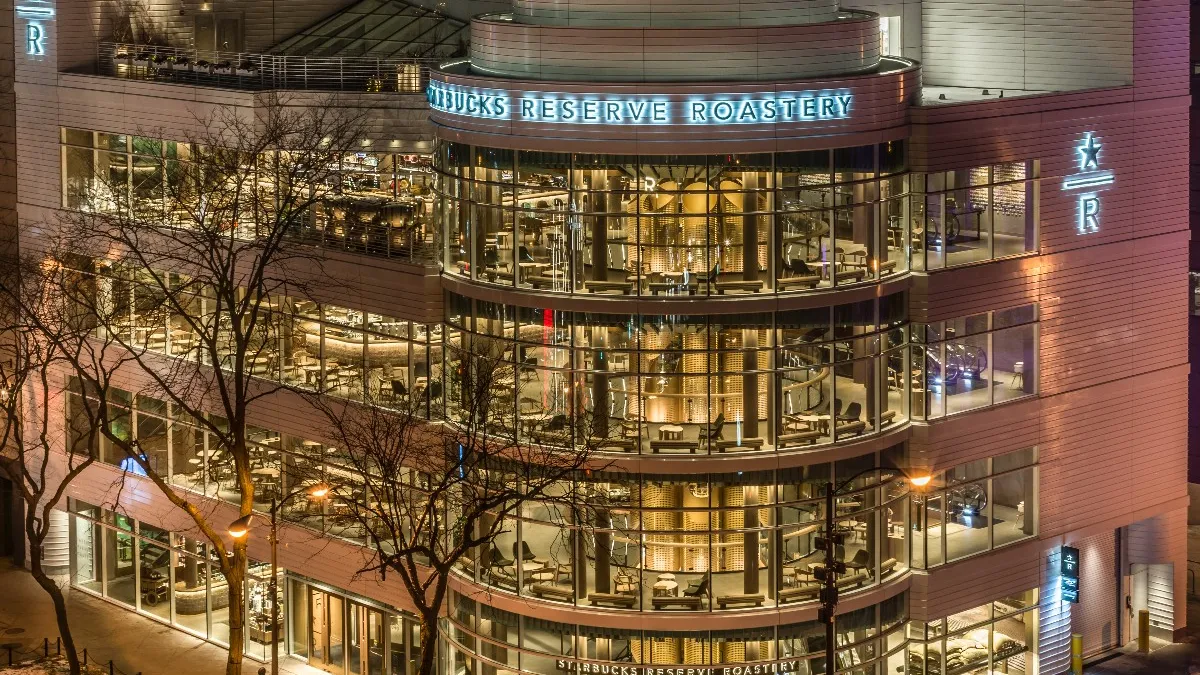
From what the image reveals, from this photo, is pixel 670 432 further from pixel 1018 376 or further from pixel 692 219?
pixel 1018 376

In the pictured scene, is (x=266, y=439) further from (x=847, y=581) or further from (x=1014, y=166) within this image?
(x=1014, y=166)

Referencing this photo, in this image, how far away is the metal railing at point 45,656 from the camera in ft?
241

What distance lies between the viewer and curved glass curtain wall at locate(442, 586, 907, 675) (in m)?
63.8

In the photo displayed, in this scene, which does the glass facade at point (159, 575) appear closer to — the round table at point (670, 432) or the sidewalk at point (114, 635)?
the sidewalk at point (114, 635)

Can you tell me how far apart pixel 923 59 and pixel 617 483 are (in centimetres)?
1880

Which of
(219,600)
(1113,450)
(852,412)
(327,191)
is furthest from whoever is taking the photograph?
(219,600)

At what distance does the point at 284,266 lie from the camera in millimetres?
71500

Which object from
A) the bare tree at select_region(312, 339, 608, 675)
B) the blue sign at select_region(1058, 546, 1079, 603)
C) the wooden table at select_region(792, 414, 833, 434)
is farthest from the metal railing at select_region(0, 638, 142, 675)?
the blue sign at select_region(1058, 546, 1079, 603)

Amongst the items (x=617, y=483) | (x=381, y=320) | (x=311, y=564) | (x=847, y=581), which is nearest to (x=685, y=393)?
(x=617, y=483)

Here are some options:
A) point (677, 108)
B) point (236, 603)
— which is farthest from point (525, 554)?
point (677, 108)

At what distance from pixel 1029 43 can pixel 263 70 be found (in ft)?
81.4

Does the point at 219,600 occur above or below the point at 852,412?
below

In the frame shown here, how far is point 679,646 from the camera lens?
64125 millimetres

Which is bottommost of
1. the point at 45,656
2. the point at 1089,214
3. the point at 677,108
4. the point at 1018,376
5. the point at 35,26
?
the point at 45,656
